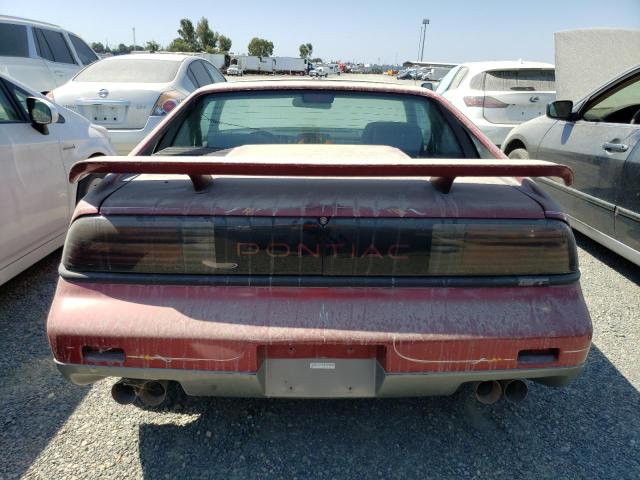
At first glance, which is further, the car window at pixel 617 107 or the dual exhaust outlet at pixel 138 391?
the car window at pixel 617 107

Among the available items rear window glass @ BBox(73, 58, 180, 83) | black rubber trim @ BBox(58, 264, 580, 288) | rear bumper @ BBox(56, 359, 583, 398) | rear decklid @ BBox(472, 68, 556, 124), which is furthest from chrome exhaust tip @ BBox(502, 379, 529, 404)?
rear decklid @ BBox(472, 68, 556, 124)

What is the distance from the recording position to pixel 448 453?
1.94m

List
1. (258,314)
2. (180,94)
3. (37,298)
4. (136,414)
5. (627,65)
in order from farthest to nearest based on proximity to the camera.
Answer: (180,94), (627,65), (37,298), (136,414), (258,314)

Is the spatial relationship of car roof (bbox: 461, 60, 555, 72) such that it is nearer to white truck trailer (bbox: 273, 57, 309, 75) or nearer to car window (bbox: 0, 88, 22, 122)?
car window (bbox: 0, 88, 22, 122)

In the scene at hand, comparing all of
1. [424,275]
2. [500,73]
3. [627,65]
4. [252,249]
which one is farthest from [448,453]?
[500,73]

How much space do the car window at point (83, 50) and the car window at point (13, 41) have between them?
1392mm

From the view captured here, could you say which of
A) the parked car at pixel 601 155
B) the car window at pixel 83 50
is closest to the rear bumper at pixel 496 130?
the parked car at pixel 601 155

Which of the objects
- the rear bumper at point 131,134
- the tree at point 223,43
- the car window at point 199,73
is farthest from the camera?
the tree at point 223,43

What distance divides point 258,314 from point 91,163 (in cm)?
78

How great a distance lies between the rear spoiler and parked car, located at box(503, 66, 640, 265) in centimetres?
226

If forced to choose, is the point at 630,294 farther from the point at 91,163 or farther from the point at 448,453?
the point at 91,163

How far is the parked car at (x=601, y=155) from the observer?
333 centimetres

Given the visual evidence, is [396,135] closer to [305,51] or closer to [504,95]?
[504,95]

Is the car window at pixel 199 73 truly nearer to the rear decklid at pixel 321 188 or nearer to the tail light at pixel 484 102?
the tail light at pixel 484 102
